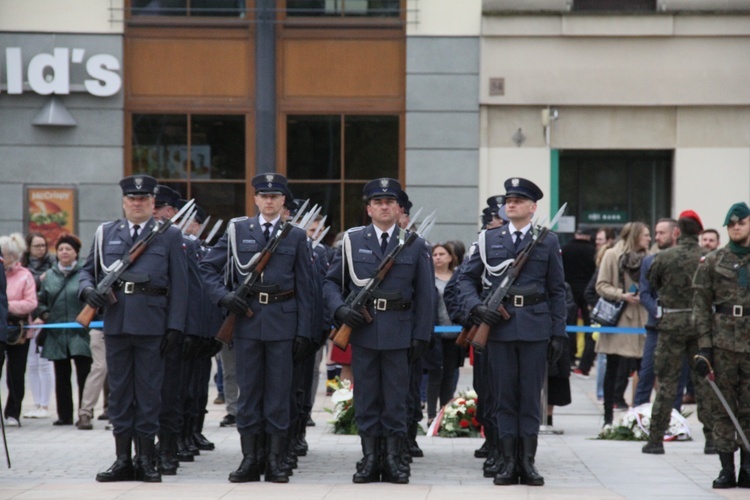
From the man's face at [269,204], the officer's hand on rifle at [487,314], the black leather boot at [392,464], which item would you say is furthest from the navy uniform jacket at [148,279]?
the officer's hand on rifle at [487,314]

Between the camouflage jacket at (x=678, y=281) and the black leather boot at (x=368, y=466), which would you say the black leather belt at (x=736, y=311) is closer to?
the camouflage jacket at (x=678, y=281)

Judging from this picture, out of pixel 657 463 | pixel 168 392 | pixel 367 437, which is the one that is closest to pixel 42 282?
pixel 168 392

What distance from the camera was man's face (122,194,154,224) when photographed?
1035 centimetres

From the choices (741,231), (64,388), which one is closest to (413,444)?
(741,231)

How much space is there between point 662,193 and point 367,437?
12.3m

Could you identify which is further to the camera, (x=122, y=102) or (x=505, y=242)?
(x=122, y=102)

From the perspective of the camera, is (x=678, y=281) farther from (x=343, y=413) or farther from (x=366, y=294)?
(x=343, y=413)

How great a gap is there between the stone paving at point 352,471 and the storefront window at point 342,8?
8138mm

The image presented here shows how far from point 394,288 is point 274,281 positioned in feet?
2.91

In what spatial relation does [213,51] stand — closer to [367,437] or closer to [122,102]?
[122,102]

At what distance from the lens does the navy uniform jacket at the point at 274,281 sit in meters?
10.2

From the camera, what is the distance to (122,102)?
68.7ft

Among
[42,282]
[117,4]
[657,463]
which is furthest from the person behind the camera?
[117,4]

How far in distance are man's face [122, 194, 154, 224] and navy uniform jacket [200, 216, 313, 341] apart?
1.89 feet
